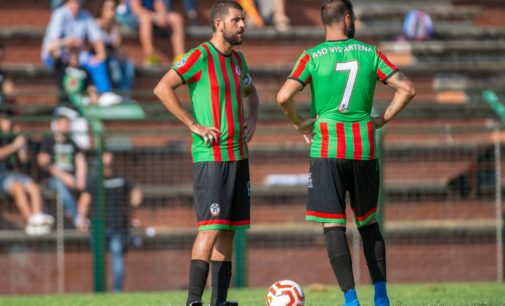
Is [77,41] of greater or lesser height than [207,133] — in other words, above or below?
above

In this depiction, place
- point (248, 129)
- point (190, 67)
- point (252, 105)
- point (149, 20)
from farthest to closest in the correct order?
point (149, 20), point (252, 105), point (248, 129), point (190, 67)

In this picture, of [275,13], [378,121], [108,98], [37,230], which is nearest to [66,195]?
[37,230]

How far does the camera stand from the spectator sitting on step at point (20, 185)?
1145 cm

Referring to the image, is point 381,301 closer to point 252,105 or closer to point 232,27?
point 252,105

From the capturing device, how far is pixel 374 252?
6672 mm

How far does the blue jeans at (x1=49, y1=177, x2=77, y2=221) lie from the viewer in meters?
11.5

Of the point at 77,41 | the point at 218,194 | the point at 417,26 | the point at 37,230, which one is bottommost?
the point at 37,230

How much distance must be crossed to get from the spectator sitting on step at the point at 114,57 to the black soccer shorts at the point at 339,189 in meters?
7.00

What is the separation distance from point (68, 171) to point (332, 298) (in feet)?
12.5

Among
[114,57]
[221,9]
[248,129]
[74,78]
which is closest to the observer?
[221,9]

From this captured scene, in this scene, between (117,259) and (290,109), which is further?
(117,259)

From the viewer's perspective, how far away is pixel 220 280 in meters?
6.84

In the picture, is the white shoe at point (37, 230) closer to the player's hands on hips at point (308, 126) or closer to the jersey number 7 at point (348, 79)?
the player's hands on hips at point (308, 126)

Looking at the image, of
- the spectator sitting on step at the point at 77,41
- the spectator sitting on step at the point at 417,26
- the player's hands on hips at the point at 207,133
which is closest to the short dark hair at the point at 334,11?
the player's hands on hips at the point at 207,133
